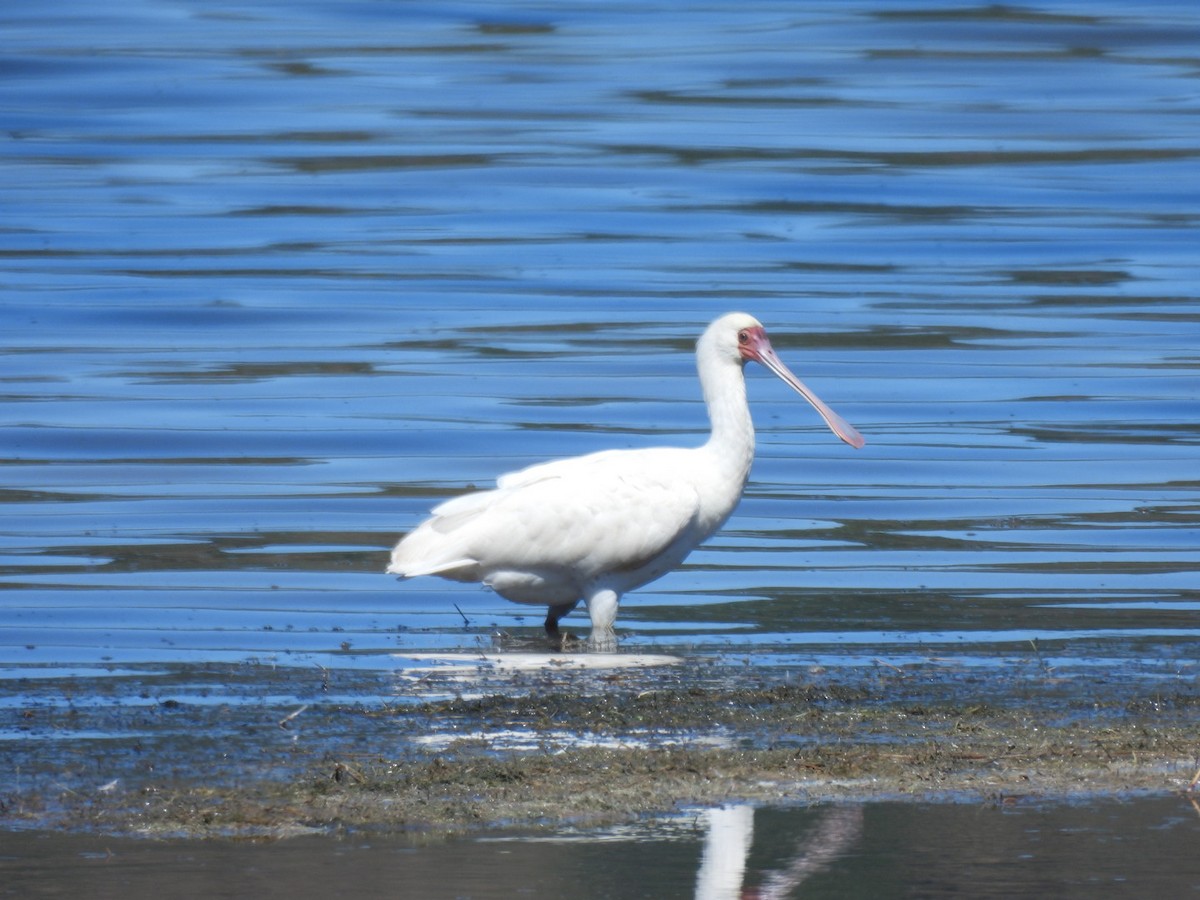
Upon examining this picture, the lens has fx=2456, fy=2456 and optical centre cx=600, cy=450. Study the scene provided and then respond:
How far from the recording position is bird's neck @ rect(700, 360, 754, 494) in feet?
34.2

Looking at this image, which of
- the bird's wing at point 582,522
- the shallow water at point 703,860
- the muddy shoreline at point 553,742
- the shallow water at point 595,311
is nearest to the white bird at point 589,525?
the bird's wing at point 582,522

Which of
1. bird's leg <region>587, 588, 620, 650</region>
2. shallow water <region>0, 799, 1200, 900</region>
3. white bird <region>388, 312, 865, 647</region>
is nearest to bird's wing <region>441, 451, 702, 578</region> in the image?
white bird <region>388, 312, 865, 647</region>

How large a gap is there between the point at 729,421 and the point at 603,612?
3.36 ft

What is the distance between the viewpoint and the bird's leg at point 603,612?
33.2ft

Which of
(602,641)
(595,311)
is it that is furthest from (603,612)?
(595,311)

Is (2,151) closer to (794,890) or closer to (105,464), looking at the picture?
(105,464)

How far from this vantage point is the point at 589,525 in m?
9.99

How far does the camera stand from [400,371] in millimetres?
18375

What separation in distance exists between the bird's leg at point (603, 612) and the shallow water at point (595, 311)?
193 millimetres

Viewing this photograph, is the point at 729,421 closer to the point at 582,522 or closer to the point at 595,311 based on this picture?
the point at 582,522

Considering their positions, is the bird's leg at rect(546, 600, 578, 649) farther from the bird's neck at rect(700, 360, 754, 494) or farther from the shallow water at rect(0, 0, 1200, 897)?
the bird's neck at rect(700, 360, 754, 494)

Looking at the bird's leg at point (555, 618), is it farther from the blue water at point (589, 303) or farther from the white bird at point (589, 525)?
the blue water at point (589, 303)

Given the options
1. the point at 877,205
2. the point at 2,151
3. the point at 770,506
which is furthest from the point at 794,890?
the point at 2,151

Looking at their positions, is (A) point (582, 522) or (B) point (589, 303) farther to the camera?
(B) point (589, 303)
